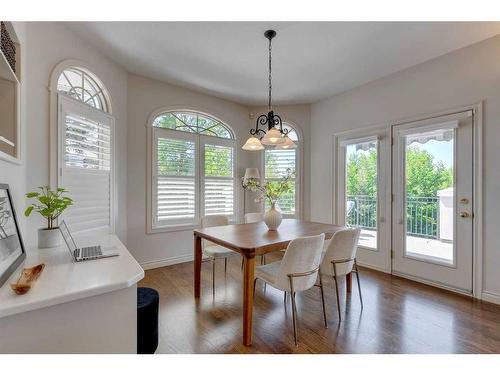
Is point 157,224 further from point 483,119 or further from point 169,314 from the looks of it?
→ point 483,119

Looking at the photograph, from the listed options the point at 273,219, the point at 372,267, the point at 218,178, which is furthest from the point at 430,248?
the point at 218,178

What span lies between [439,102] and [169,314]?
156 inches

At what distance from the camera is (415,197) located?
11.0 feet

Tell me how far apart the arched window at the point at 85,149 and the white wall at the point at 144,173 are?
1.29 ft

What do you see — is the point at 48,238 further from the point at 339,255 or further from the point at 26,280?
the point at 339,255

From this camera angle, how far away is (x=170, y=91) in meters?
3.93

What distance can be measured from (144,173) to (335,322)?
3106 millimetres

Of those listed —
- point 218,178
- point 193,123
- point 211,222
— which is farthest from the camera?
point 218,178

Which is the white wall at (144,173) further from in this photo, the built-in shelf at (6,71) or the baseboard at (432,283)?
the baseboard at (432,283)

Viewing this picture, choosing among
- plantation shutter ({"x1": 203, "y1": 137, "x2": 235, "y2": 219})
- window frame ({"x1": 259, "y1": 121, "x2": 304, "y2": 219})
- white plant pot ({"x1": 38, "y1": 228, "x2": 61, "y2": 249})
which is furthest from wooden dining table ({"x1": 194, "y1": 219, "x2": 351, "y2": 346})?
window frame ({"x1": 259, "y1": 121, "x2": 304, "y2": 219})

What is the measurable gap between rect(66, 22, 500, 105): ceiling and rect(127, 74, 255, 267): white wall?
214 millimetres

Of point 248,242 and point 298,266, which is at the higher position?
point 248,242

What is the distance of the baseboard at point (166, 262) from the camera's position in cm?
370
